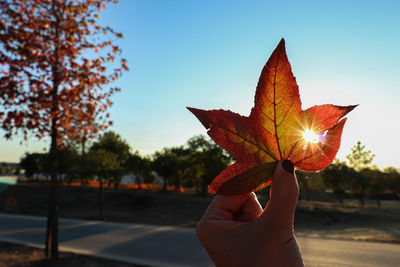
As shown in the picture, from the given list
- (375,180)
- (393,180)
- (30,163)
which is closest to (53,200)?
(375,180)

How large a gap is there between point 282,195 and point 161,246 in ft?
31.2

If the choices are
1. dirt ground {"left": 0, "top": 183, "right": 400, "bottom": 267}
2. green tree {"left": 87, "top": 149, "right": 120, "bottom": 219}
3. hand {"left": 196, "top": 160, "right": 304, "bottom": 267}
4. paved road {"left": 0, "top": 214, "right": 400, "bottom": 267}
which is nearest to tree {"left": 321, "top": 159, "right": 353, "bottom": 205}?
dirt ground {"left": 0, "top": 183, "right": 400, "bottom": 267}

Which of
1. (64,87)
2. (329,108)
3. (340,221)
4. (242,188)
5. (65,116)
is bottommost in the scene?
(340,221)

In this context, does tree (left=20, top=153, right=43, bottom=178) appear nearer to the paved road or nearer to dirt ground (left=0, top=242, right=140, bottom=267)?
the paved road

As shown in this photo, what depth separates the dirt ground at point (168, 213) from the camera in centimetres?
1134

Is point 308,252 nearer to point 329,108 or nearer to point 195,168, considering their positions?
point 329,108

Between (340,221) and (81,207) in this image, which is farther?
(81,207)

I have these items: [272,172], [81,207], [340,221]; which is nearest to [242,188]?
[272,172]

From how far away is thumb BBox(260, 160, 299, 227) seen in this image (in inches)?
34.8

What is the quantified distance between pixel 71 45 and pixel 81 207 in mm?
21543

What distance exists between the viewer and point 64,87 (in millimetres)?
6219

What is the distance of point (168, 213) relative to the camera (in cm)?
2011

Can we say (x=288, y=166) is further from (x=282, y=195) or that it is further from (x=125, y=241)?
(x=125, y=241)

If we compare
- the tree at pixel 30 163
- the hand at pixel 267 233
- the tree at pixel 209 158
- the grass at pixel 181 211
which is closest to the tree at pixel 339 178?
the grass at pixel 181 211
